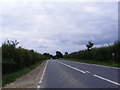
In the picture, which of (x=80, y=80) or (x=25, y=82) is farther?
(x=25, y=82)

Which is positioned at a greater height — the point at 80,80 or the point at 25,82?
the point at 80,80

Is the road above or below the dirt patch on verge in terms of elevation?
above

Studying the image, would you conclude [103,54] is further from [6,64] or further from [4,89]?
[4,89]

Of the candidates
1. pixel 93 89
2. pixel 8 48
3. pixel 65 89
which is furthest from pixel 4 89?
pixel 8 48

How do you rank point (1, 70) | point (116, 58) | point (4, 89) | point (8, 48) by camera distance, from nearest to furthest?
1. point (4, 89)
2. point (1, 70)
3. point (8, 48)
4. point (116, 58)

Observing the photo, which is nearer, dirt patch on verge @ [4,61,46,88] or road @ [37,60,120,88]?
road @ [37,60,120,88]

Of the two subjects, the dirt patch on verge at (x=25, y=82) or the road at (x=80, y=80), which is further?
the dirt patch on verge at (x=25, y=82)

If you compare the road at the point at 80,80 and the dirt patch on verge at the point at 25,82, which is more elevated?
the road at the point at 80,80

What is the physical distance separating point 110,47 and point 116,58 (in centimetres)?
472

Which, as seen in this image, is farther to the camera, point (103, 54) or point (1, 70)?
point (103, 54)

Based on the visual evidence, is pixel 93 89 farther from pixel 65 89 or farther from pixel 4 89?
pixel 4 89

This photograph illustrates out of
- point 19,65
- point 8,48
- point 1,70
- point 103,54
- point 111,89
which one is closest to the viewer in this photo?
point 111,89

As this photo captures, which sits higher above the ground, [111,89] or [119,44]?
[119,44]

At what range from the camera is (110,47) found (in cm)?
5059
